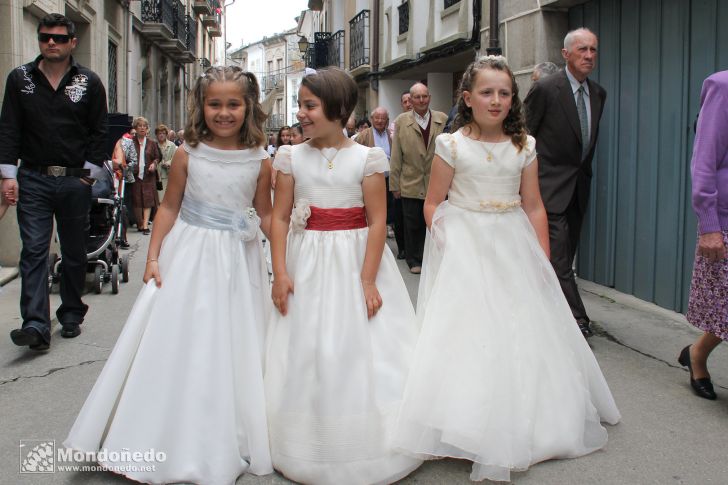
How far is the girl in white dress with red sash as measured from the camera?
3021 millimetres

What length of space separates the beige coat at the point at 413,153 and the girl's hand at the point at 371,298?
16.9 ft

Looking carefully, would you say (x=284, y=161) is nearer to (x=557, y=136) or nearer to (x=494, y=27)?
(x=557, y=136)

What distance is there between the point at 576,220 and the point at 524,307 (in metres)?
2.26

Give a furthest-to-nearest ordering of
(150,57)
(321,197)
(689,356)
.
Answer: (150,57)
(689,356)
(321,197)

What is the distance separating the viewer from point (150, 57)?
2225 centimetres

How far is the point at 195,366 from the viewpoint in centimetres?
312

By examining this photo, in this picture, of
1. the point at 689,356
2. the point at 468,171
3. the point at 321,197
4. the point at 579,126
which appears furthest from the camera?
the point at 579,126

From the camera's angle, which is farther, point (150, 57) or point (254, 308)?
point (150, 57)

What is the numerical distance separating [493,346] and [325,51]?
82.0ft

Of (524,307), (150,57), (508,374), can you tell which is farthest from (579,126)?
(150,57)

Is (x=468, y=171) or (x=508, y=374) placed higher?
(x=468, y=171)

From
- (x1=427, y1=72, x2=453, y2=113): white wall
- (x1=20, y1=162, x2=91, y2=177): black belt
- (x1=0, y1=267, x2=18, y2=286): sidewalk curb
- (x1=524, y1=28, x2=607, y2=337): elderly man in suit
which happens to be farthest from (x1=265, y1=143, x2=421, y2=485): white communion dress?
(x1=427, y1=72, x2=453, y2=113): white wall

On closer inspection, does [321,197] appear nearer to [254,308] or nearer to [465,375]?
[254,308]

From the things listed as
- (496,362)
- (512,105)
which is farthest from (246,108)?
(496,362)
